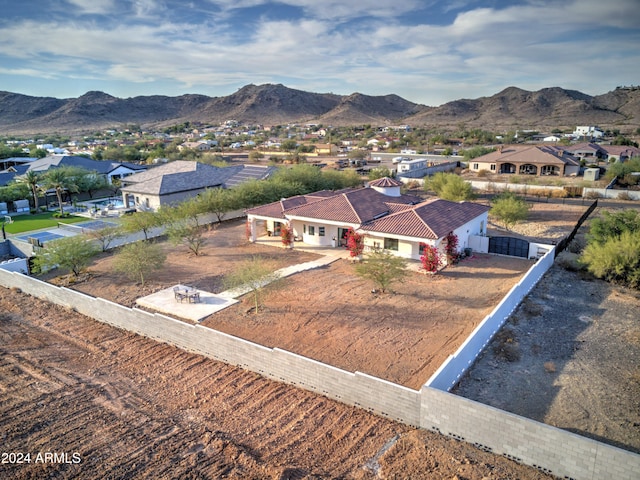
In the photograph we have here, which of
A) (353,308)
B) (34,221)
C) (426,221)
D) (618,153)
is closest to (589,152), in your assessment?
(618,153)

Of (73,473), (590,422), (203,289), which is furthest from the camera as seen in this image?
(203,289)

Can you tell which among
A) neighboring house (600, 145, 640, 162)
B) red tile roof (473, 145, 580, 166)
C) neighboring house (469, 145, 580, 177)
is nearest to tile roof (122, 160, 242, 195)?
neighboring house (469, 145, 580, 177)

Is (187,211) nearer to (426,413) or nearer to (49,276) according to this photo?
(49,276)

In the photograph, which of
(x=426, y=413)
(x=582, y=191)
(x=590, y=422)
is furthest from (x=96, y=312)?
(x=582, y=191)

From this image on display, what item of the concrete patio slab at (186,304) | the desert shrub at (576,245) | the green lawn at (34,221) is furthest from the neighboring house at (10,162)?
the desert shrub at (576,245)

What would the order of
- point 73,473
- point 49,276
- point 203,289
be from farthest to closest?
point 49,276, point 203,289, point 73,473

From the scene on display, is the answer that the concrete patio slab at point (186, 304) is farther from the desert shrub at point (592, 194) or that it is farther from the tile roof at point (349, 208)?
the desert shrub at point (592, 194)

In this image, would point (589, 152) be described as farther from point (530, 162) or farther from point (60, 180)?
point (60, 180)
